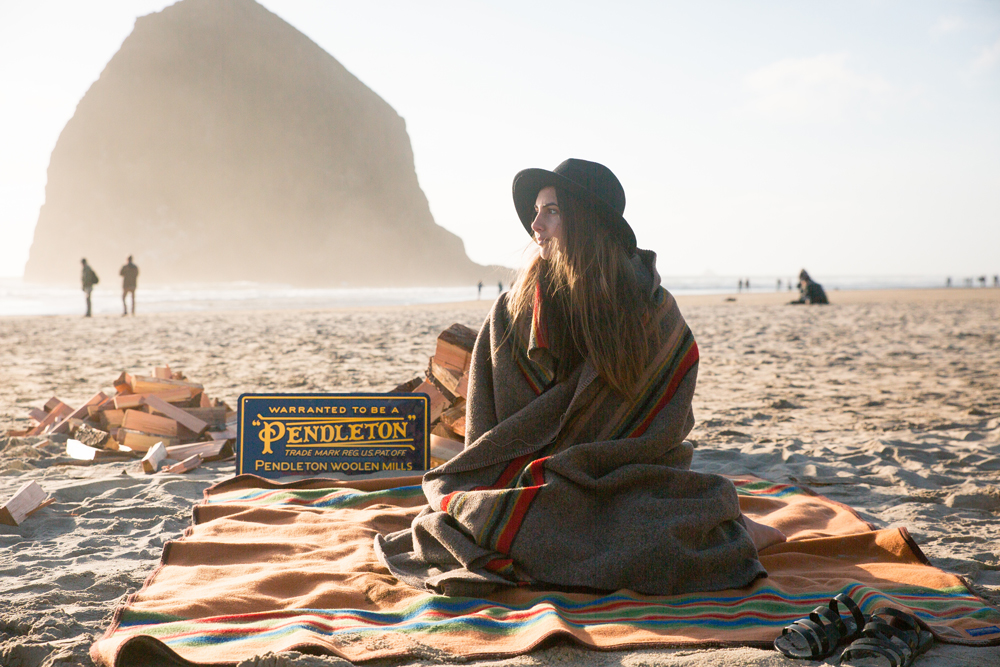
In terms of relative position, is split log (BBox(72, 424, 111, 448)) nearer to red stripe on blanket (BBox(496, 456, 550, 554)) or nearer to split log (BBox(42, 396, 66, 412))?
split log (BBox(42, 396, 66, 412))

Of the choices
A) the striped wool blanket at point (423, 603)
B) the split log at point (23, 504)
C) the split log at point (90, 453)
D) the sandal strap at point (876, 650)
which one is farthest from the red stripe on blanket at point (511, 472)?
the split log at point (90, 453)

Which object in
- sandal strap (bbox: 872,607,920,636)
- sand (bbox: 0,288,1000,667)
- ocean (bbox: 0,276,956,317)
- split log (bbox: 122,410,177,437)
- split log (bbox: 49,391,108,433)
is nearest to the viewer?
sandal strap (bbox: 872,607,920,636)

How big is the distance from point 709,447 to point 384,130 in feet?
338


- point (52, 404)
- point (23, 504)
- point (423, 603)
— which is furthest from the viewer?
point (52, 404)

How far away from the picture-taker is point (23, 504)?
3355 mm

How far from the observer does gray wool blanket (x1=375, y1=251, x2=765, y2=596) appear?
2.45m

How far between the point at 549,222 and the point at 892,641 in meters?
1.77

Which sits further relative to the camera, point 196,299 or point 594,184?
point 196,299

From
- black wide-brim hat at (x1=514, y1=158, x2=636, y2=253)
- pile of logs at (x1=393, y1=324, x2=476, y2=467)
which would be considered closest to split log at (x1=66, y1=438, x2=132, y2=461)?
pile of logs at (x1=393, y1=324, x2=476, y2=467)

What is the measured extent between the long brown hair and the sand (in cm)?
101

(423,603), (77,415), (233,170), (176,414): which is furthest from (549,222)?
(233,170)

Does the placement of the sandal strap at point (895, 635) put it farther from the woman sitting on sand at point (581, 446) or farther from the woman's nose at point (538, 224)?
the woman's nose at point (538, 224)

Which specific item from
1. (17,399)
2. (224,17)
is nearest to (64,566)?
(17,399)

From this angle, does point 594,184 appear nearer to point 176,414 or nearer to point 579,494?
point 579,494
